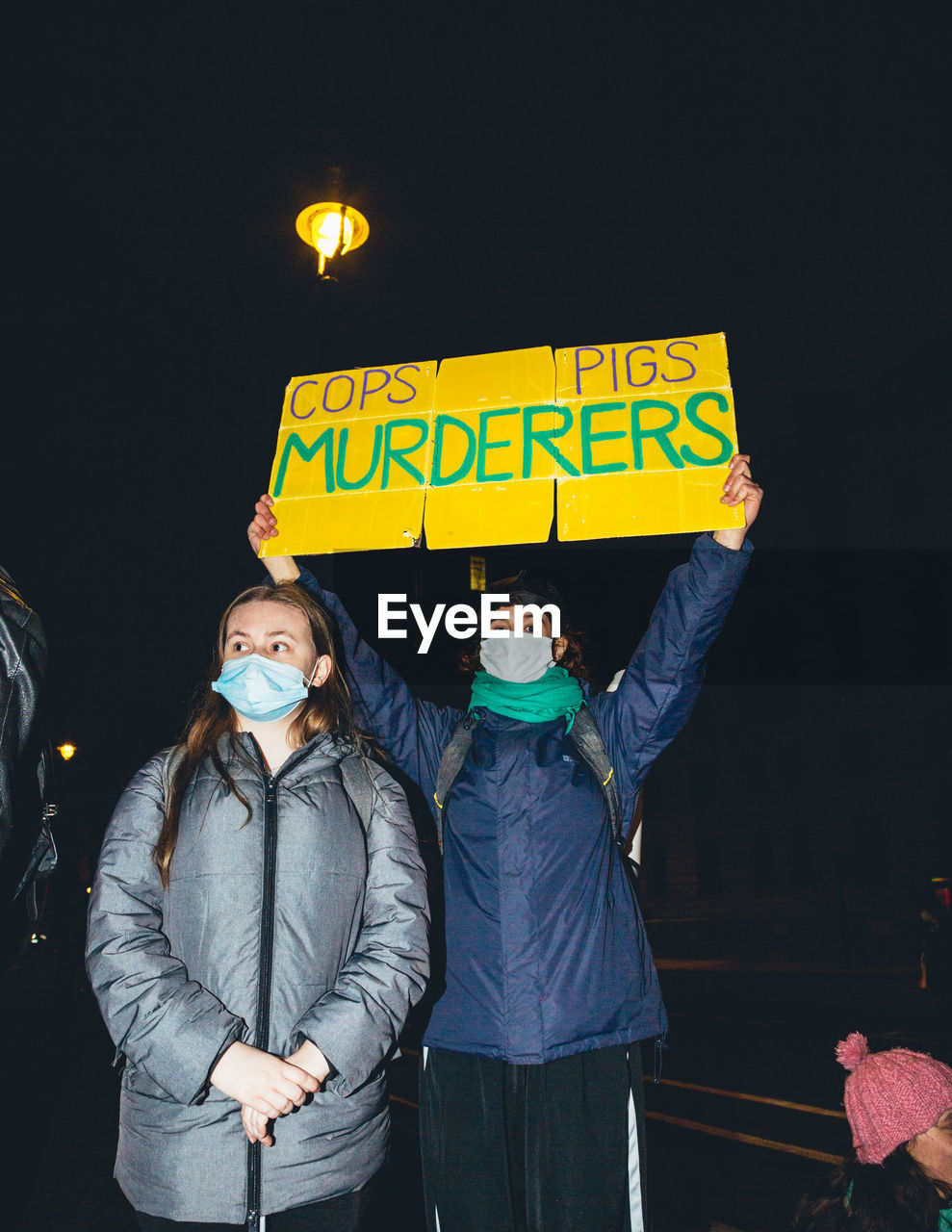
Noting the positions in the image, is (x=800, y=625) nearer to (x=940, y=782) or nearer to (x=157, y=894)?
(x=940, y=782)

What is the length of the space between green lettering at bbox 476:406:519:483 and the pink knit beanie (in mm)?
2421

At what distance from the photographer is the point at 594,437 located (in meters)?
3.43

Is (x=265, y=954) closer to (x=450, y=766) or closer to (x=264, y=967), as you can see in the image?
(x=264, y=967)

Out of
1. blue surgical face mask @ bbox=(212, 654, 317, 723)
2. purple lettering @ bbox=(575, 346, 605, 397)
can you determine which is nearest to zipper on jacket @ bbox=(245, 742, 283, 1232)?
blue surgical face mask @ bbox=(212, 654, 317, 723)

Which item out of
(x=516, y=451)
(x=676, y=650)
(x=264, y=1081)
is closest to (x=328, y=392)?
(x=516, y=451)

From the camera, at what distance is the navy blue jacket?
8.37ft

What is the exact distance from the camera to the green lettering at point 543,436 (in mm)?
3402

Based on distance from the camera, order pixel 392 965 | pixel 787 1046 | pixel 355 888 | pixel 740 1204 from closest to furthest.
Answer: pixel 392 965, pixel 355 888, pixel 740 1204, pixel 787 1046

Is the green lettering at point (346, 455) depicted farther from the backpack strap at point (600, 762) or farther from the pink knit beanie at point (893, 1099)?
the pink knit beanie at point (893, 1099)

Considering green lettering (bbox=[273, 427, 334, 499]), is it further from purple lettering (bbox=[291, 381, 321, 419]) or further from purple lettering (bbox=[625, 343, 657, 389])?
purple lettering (bbox=[625, 343, 657, 389])

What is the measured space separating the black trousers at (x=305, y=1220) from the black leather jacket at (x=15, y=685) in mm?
1045

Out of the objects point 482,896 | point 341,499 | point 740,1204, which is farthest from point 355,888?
point 740,1204

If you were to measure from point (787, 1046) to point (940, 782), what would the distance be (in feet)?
56.4

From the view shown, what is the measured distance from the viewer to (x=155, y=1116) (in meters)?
2.08
